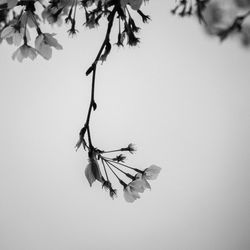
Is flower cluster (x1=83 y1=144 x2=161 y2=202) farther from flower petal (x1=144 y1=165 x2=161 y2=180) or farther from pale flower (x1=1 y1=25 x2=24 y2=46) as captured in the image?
pale flower (x1=1 y1=25 x2=24 y2=46)

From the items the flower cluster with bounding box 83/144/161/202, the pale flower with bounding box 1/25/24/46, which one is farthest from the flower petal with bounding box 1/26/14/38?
the flower cluster with bounding box 83/144/161/202

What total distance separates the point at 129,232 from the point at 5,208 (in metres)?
2.68

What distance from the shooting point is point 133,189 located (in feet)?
1.33

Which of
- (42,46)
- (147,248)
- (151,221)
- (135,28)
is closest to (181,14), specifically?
(135,28)

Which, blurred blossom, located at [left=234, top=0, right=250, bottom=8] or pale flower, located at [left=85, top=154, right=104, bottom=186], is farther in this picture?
pale flower, located at [left=85, top=154, right=104, bottom=186]

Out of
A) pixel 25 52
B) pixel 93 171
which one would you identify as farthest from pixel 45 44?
pixel 93 171

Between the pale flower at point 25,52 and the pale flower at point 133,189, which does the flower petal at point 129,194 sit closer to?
the pale flower at point 133,189

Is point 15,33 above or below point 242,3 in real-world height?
above

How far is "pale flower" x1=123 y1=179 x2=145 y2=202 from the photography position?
40 cm

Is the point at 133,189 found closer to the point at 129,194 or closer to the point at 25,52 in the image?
the point at 129,194

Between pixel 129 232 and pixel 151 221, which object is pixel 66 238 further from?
pixel 151 221

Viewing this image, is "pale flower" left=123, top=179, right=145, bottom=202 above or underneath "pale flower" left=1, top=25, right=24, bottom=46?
underneath

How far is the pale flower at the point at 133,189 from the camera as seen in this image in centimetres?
40

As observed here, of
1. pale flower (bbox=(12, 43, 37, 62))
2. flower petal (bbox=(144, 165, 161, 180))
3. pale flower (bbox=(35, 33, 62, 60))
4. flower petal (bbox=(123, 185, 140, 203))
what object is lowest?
flower petal (bbox=(123, 185, 140, 203))
